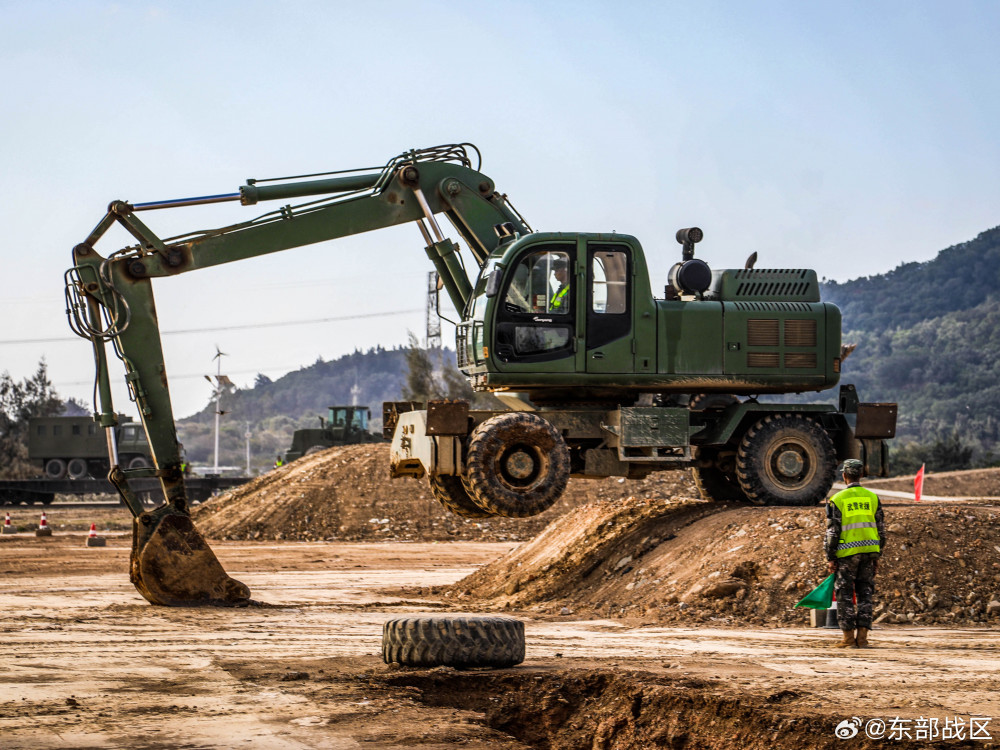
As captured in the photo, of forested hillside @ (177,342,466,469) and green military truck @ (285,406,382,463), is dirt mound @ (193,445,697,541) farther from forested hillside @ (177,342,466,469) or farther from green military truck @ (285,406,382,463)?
forested hillside @ (177,342,466,469)

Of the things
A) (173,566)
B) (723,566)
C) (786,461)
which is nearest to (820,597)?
(723,566)

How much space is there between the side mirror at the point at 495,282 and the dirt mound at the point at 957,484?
26.7m

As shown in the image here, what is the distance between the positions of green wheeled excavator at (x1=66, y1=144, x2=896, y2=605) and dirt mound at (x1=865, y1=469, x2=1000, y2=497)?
78.4 ft

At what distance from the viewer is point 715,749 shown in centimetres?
756

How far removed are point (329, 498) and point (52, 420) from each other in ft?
78.4

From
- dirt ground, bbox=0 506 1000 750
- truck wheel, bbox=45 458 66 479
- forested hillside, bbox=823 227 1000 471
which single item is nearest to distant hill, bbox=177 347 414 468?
forested hillside, bbox=823 227 1000 471

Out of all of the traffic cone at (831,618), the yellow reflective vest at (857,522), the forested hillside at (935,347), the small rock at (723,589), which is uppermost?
the forested hillside at (935,347)

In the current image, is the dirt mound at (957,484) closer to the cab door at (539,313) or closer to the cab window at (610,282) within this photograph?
the cab window at (610,282)

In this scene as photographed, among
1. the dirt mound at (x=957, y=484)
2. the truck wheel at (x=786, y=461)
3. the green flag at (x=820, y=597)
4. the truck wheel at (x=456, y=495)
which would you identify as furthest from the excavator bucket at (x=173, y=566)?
the dirt mound at (x=957, y=484)

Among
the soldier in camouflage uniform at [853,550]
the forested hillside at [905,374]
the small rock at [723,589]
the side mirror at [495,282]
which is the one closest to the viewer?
the soldier in camouflage uniform at [853,550]

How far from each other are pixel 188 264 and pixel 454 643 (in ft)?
24.7

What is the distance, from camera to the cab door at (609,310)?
1520cm

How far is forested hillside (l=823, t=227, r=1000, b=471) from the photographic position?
89.0 m

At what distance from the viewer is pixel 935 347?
373ft
